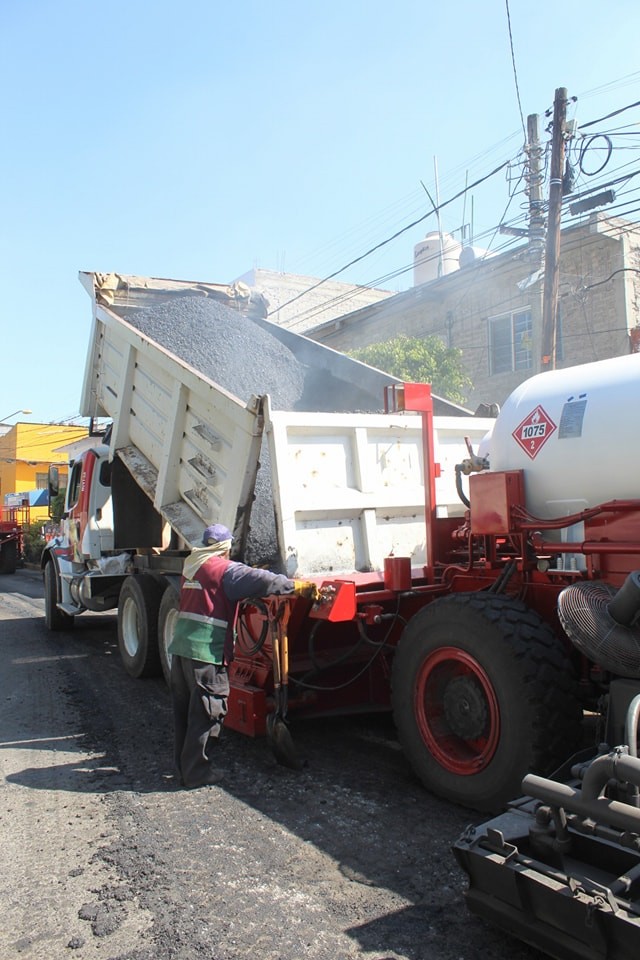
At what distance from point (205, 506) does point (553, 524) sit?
2.83 m

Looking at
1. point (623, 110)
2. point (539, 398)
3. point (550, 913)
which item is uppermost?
point (623, 110)

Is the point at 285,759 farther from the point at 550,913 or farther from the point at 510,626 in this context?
the point at 550,913

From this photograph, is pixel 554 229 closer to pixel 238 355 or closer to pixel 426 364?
pixel 426 364

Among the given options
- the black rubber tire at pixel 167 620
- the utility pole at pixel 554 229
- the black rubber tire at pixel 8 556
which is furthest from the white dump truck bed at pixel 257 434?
the black rubber tire at pixel 8 556

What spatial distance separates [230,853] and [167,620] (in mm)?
3333

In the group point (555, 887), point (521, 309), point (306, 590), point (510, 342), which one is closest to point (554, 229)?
point (521, 309)

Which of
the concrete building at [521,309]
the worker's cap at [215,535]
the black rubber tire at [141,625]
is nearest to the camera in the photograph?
the worker's cap at [215,535]

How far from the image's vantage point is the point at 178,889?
334 cm

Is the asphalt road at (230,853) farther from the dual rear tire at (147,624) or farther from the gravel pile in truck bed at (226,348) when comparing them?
the gravel pile in truck bed at (226,348)

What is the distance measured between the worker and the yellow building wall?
3508 centimetres

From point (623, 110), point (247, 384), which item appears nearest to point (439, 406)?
point (247, 384)

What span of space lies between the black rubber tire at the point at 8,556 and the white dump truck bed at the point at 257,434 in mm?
16397

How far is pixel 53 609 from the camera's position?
10969mm

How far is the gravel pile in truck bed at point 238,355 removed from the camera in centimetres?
704
